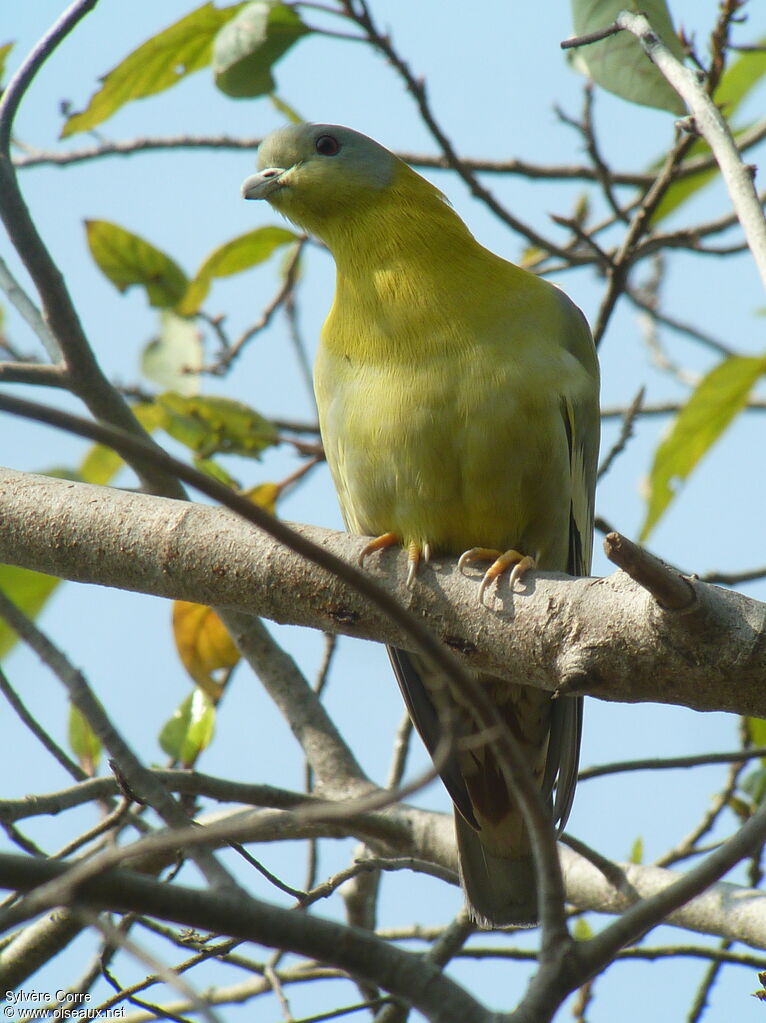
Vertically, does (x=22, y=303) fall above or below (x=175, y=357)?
below

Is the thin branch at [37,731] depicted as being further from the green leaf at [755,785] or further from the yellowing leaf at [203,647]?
the green leaf at [755,785]

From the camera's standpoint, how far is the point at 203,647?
13.3 feet

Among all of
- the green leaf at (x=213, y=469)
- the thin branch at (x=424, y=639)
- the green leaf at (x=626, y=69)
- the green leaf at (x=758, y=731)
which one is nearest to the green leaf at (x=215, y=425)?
the green leaf at (x=213, y=469)

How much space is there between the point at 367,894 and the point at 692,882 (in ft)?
7.61

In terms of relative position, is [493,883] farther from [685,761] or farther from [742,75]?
[742,75]

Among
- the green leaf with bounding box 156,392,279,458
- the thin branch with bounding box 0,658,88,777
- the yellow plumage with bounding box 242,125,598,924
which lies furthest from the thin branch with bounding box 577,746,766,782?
the green leaf with bounding box 156,392,279,458

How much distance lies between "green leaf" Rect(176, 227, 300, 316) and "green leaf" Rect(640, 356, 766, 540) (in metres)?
1.79

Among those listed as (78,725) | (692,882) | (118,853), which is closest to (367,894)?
(78,725)

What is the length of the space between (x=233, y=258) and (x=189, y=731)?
2.01m

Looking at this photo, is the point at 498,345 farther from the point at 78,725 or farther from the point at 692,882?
the point at 692,882

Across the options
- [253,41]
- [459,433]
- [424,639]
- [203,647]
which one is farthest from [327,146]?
[424,639]

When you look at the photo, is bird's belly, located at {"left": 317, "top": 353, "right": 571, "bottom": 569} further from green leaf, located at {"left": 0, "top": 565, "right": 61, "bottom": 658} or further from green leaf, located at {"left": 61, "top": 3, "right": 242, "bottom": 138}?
green leaf, located at {"left": 61, "top": 3, "right": 242, "bottom": 138}

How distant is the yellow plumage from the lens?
11.4 ft

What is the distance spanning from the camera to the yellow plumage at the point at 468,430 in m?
3.47
